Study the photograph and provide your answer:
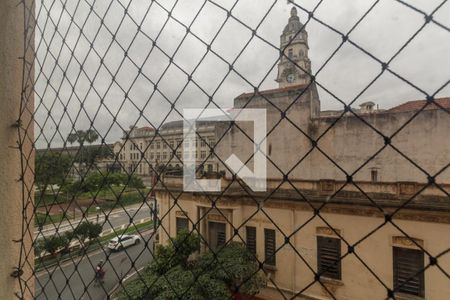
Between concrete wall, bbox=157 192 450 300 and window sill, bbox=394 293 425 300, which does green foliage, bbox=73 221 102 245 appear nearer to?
concrete wall, bbox=157 192 450 300

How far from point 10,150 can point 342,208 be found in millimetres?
3589

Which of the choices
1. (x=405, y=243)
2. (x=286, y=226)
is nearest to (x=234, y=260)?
(x=286, y=226)

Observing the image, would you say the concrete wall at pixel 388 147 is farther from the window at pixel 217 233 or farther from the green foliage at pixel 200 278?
the green foliage at pixel 200 278

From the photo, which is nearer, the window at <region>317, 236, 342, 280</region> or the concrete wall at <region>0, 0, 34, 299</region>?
the concrete wall at <region>0, 0, 34, 299</region>

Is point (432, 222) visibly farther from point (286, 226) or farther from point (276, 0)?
point (276, 0)

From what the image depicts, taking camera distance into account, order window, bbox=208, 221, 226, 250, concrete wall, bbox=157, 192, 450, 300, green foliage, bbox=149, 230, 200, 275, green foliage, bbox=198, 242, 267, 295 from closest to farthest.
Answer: green foliage, bbox=149, 230, 200, 275
concrete wall, bbox=157, 192, 450, 300
green foliage, bbox=198, 242, 267, 295
window, bbox=208, 221, 226, 250

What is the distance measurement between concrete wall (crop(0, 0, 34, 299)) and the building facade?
5.69 ft

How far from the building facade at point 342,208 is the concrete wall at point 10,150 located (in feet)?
5.69

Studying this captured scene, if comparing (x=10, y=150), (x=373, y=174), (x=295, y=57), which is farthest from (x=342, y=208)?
(x=10, y=150)

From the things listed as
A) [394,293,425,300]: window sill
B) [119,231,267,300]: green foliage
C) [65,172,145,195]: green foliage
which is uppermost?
[65,172,145,195]: green foliage

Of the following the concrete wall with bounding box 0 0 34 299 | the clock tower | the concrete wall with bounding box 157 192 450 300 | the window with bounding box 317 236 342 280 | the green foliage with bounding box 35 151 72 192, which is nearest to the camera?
the clock tower

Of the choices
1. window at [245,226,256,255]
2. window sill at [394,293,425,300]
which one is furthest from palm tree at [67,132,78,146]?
window sill at [394,293,425,300]

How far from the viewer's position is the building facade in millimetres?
3266

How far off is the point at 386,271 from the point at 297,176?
2.27 meters
